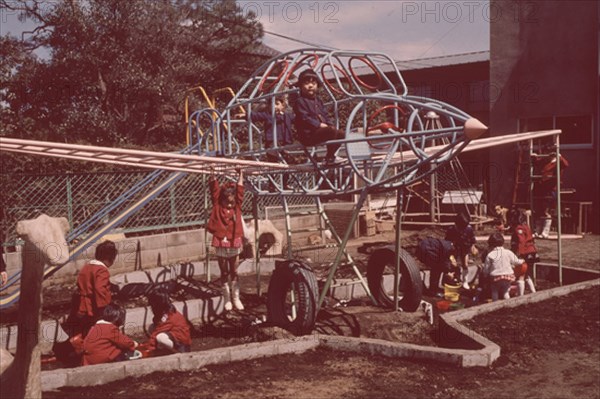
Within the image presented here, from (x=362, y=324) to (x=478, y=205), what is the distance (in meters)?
12.3

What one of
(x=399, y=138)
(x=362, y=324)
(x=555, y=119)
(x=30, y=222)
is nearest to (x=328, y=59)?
(x=399, y=138)

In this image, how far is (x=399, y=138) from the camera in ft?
19.3

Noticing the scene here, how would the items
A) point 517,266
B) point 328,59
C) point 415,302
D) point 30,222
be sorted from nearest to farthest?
point 30,222, point 328,59, point 415,302, point 517,266

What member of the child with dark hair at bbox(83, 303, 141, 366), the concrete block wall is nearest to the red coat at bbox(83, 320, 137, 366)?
the child with dark hair at bbox(83, 303, 141, 366)

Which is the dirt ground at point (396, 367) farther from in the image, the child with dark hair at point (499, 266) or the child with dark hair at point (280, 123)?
the child with dark hair at point (280, 123)

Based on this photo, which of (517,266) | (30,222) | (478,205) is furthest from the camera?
(478,205)

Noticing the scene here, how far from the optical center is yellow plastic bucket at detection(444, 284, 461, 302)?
9312mm

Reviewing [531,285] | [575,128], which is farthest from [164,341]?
[575,128]

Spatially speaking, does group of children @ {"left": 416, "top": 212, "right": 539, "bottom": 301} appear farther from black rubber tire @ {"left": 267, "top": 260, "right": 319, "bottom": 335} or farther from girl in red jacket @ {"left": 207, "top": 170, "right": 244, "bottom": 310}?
girl in red jacket @ {"left": 207, "top": 170, "right": 244, "bottom": 310}

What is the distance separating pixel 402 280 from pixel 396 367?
2.48 m

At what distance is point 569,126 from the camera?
18.7 meters

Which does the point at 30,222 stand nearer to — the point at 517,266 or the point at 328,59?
the point at 328,59

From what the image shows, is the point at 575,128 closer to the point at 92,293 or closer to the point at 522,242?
the point at 522,242

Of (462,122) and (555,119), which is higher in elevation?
(555,119)
